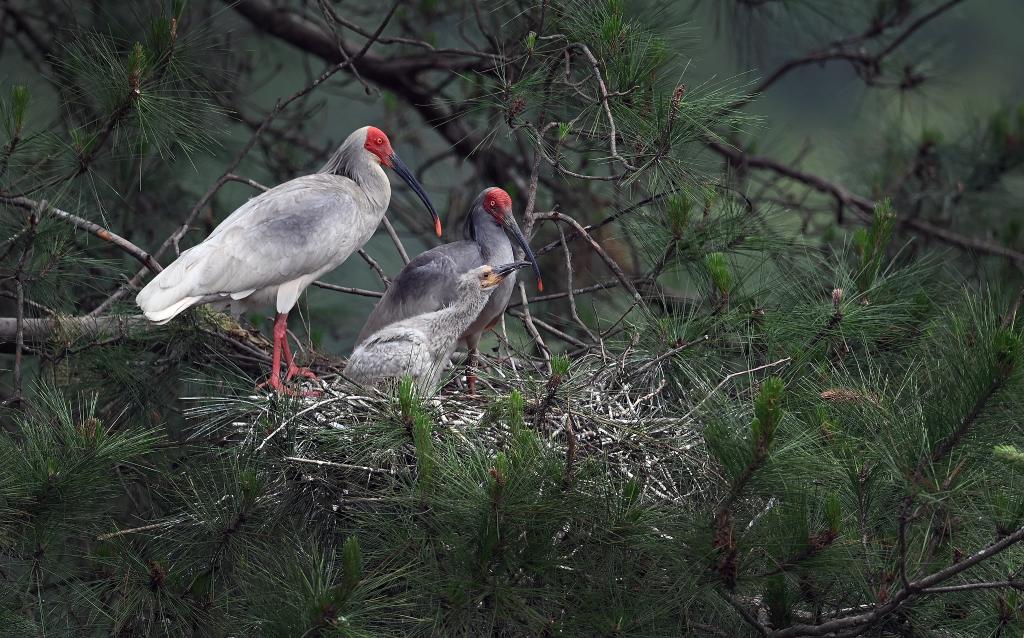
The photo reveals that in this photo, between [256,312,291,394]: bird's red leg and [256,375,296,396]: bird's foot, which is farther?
[256,312,291,394]: bird's red leg

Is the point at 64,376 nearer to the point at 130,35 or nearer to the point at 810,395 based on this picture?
the point at 130,35

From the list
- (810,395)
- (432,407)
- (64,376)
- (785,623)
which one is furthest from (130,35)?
(785,623)

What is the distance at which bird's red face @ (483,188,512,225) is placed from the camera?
13.6 feet

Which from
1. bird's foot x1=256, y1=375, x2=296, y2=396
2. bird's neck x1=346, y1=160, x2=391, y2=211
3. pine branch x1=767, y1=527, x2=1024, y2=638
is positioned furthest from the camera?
bird's neck x1=346, y1=160, x2=391, y2=211

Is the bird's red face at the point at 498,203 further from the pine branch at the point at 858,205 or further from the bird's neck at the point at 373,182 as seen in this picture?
the pine branch at the point at 858,205

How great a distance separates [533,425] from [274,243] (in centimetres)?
134

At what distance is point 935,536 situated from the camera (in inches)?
97.7

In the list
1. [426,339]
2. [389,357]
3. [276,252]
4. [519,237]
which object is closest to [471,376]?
[426,339]

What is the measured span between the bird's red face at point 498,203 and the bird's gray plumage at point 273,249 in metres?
0.37

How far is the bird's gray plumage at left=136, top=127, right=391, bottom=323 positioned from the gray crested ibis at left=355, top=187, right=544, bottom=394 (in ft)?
0.77

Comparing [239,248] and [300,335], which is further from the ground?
[239,248]

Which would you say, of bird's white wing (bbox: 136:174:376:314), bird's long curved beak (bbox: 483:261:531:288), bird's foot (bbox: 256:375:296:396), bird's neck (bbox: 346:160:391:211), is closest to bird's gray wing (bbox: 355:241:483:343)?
bird's long curved beak (bbox: 483:261:531:288)

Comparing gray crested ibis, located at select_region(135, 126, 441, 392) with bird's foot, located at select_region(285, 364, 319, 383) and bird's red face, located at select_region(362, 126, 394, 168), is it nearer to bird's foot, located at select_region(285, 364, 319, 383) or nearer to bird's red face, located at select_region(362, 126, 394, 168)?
bird's foot, located at select_region(285, 364, 319, 383)

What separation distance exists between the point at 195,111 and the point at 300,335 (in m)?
2.16
